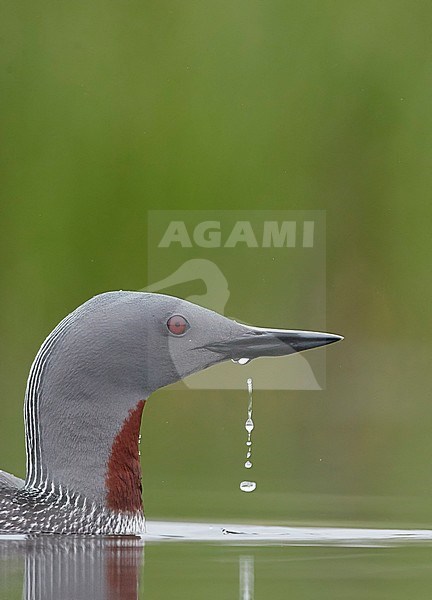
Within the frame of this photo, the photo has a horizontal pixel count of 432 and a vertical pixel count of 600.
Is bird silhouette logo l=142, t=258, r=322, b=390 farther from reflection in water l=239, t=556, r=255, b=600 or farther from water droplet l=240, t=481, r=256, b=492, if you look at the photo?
reflection in water l=239, t=556, r=255, b=600

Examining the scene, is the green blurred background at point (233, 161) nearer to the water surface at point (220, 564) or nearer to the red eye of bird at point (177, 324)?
the water surface at point (220, 564)

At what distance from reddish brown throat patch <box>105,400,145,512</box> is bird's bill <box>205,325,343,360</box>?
0.32 meters

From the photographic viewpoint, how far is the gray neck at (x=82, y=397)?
529 centimetres

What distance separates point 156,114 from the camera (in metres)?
8.70

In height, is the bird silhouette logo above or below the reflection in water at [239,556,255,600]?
above

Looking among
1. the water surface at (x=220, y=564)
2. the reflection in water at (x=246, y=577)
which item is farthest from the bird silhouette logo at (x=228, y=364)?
the reflection in water at (x=246, y=577)

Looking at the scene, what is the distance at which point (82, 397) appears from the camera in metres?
5.35

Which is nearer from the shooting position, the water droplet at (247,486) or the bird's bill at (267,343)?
the bird's bill at (267,343)

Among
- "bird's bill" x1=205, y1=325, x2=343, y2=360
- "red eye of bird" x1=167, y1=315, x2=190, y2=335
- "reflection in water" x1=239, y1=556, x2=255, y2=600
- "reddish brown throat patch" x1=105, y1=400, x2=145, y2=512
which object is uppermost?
"red eye of bird" x1=167, y1=315, x2=190, y2=335

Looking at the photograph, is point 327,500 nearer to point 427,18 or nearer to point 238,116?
point 238,116


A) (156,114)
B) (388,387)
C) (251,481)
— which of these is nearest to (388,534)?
(251,481)

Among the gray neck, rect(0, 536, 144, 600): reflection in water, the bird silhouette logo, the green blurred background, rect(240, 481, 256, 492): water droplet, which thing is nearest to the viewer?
rect(0, 536, 144, 600): reflection in water

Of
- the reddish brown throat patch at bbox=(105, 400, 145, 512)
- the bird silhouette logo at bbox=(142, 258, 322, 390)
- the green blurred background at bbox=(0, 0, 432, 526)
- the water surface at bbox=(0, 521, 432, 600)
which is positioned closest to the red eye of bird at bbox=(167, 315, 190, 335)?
the reddish brown throat patch at bbox=(105, 400, 145, 512)

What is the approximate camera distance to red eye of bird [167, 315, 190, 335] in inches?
209
